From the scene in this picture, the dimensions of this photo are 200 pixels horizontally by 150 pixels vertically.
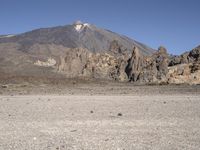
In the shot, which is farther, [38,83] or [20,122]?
[38,83]

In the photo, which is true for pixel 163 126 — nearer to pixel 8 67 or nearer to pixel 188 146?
pixel 188 146

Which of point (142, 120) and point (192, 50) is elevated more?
point (192, 50)

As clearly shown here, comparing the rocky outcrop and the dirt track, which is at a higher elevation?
the rocky outcrop

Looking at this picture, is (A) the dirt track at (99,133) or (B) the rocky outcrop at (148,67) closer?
(A) the dirt track at (99,133)

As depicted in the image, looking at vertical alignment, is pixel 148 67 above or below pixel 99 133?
above

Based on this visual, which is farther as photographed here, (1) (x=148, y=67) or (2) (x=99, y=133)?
(1) (x=148, y=67)

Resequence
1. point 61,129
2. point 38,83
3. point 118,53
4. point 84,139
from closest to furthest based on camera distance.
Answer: point 84,139 < point 61,129 < point 38,83 < point 118,53

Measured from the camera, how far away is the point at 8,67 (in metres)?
97.4

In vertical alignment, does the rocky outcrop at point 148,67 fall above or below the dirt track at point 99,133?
above

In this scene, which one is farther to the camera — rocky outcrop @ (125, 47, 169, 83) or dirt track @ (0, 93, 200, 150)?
rocky outcrop @ (125, 47, 169, 83)

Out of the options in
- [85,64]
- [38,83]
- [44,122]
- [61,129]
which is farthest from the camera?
[85,64]

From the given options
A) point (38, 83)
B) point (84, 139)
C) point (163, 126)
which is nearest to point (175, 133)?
point (163, 126)

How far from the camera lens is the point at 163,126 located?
12.8 metres

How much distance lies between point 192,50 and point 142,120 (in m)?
86.1
